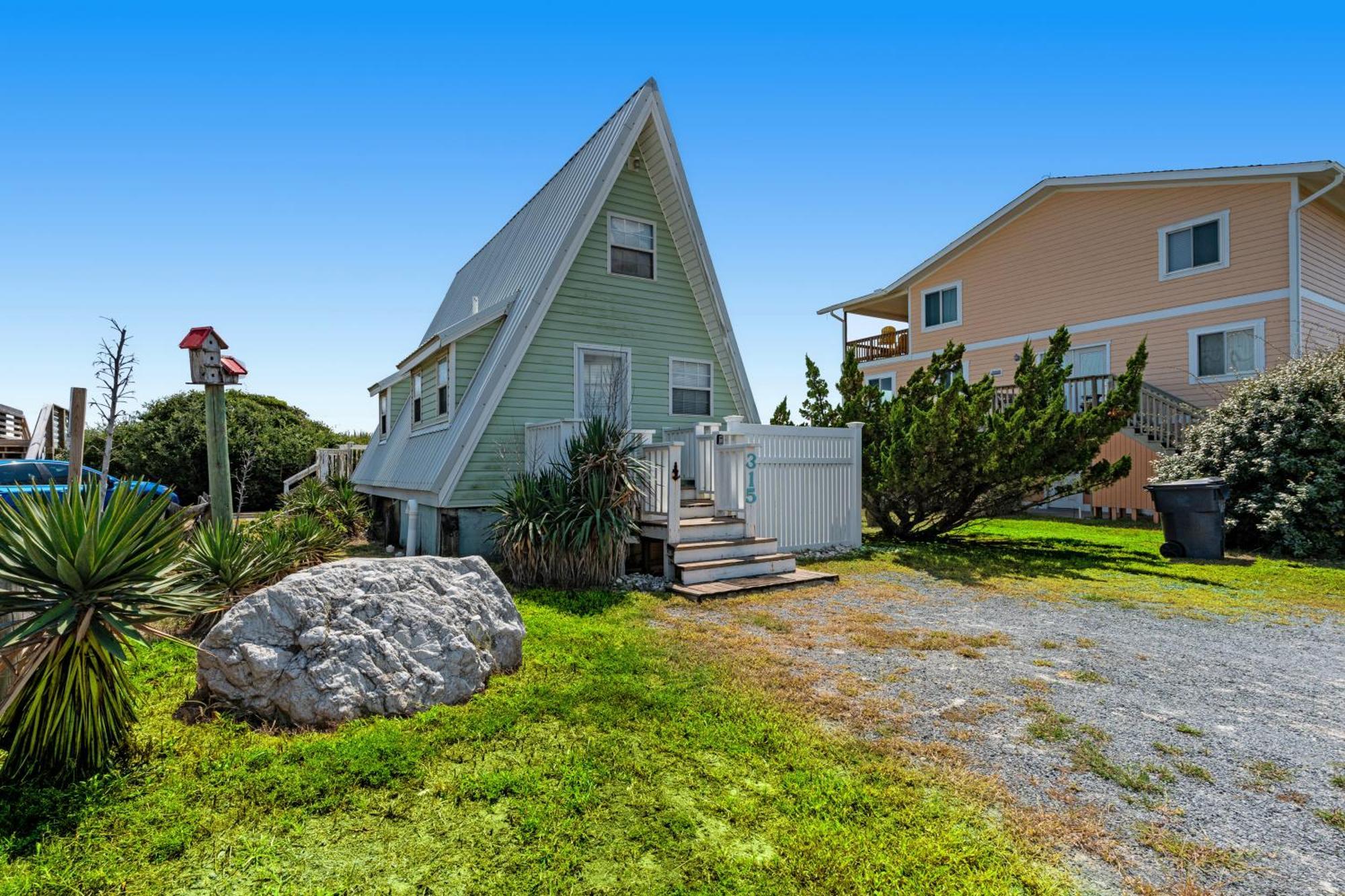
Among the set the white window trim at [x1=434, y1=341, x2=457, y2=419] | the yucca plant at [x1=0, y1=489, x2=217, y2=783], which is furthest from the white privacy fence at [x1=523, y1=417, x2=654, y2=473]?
the yucca plant at [x1=0, y1=489, x2=217, y2=783]

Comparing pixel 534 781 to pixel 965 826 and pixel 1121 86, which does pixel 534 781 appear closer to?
pixel 965 826

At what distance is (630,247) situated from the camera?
1166 cm

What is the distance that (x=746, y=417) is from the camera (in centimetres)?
1271

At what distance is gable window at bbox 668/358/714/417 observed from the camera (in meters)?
12.1

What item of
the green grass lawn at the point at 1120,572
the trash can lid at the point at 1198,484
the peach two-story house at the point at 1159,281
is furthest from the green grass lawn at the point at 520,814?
the peach two-story house at the point at 1159,281

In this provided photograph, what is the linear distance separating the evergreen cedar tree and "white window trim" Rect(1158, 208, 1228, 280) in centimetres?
842

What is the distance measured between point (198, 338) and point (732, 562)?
7254 mm

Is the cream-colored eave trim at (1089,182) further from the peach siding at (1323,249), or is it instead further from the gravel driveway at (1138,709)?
the gravel driveway at (1138,709)

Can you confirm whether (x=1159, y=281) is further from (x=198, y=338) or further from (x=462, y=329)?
(x=198, y=338)

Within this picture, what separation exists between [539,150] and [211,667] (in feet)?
49.7

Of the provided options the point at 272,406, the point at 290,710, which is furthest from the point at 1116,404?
the point at 272,406

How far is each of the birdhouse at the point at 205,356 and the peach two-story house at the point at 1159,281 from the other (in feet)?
56.3

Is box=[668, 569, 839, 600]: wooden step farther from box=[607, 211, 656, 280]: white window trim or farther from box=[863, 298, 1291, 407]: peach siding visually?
box=[863, 298, 1291, 407]: peach siding

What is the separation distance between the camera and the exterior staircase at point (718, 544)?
7945 millimetres
